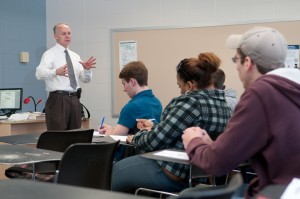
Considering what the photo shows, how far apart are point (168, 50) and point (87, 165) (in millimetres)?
3662

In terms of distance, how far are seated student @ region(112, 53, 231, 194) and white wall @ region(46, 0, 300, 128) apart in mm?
2979

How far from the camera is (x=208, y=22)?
5.28 metres

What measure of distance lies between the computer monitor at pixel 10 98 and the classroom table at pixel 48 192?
4.20 meters

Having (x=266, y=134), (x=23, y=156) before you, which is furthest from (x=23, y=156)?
(x=266, y=134)

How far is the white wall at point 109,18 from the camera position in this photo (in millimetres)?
5180

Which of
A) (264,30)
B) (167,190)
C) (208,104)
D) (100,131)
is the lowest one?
(167,190)

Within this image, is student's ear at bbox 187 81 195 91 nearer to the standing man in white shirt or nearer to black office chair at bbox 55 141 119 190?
black office chair at bbox 55 141 119 190

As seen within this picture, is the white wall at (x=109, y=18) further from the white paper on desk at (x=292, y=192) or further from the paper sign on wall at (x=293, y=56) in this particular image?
the white paper on desk at (x=292, y=192)

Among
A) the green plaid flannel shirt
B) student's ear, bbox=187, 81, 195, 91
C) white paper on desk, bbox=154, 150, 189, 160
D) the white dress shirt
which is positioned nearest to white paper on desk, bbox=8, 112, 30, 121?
the white dress shirt

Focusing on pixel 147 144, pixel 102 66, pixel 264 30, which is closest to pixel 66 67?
pixel 102 66

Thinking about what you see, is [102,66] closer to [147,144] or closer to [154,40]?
[154,40]

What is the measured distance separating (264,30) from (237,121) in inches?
16.1

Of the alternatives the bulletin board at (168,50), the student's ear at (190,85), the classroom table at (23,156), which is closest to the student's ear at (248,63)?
the student's ear at (190,85)

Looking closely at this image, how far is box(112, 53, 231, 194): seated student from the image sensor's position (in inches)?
86.6
